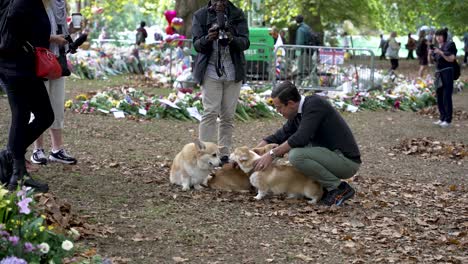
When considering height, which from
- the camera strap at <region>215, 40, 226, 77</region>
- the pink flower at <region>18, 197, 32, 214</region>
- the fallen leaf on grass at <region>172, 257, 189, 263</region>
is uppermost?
the camera strap at <region>215, 40, 226, 77</region>

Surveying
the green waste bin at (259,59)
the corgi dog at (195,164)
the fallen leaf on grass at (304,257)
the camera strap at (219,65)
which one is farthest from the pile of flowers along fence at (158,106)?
the fallen leaf on grass at (304,257)

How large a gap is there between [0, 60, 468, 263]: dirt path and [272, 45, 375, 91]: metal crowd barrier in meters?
8.69

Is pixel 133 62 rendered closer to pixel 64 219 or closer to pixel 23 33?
pixel 23 33

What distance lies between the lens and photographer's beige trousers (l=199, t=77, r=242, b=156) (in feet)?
28.4

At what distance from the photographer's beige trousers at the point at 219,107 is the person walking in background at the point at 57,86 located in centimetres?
163

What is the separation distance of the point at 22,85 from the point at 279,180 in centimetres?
270

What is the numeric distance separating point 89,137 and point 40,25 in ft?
15.6

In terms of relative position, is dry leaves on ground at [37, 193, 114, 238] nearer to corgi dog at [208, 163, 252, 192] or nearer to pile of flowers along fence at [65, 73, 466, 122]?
corgi dog at [208, 163, 252, 192]

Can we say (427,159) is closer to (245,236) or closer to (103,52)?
(245,236)

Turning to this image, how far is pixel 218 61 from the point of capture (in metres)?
8.62

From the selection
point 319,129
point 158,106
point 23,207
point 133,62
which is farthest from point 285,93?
point 133,62

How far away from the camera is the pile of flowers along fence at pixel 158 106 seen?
14469mm

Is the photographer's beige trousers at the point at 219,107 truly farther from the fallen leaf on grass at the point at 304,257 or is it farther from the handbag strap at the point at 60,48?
the fallen leaf on grass at the point at 304,257

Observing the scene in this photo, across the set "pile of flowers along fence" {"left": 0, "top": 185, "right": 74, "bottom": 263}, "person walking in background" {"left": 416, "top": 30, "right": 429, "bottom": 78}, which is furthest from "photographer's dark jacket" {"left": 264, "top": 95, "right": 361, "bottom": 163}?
"person walking in background" {"left": 416, "top": 30, "right": 429, "bottom": 78}
